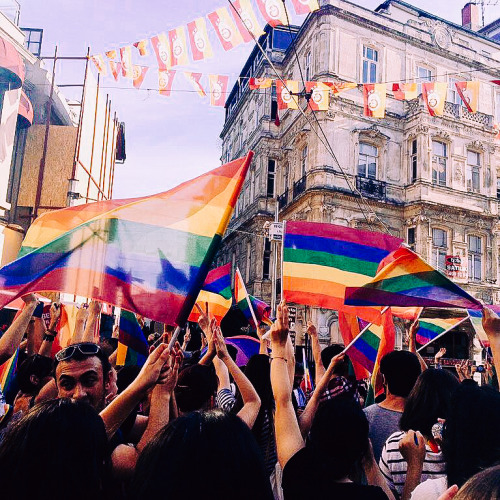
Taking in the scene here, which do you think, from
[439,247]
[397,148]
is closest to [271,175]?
[397,148]

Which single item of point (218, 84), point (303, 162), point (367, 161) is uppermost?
point (303, 162)

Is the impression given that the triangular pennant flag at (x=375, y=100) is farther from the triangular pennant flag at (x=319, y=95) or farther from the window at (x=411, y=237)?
the window at (x=411, y=237)

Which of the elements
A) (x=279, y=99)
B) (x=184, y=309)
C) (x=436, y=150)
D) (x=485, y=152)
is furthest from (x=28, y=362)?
(x=485, y=152)

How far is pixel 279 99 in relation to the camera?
16.8 metres

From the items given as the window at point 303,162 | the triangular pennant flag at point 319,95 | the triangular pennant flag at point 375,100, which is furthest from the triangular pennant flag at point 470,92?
the window at point 303,162

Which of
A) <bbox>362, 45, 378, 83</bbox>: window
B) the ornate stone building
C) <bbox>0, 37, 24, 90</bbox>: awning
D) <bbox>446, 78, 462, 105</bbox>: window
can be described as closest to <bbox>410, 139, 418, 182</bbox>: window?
the ornate stone building

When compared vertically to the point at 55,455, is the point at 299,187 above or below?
above

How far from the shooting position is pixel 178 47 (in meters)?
13.1

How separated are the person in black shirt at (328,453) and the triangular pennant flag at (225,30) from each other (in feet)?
36.9

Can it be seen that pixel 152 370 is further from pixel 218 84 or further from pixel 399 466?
Answer: pixel 218 84

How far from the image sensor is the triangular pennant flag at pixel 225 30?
40.0 ft

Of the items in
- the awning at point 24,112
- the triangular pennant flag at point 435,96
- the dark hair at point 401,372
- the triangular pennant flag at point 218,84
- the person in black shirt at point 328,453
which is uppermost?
the triangular pennant flag at point 435,96

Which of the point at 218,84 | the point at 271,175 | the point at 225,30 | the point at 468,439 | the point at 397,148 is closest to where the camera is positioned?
the point at 468,439

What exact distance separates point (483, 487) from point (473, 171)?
1041 inches
